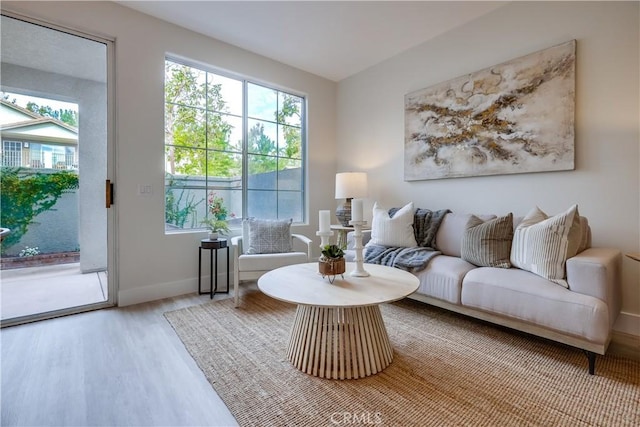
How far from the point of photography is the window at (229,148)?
2996 millimetres

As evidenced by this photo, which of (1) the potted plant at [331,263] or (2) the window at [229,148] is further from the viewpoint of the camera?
(2) the window at [229,148]

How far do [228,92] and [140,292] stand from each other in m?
2.31

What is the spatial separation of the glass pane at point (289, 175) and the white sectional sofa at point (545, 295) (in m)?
2.16

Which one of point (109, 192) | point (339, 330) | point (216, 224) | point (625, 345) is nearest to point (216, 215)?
point (216, 224)

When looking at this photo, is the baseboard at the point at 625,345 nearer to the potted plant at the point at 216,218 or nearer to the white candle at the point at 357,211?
the white candle at the point at 357,211

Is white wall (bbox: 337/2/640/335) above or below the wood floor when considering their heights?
above

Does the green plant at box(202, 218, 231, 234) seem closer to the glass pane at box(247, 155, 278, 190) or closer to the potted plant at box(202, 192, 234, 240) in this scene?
the potted plant at box(202, 192, 234, 240)

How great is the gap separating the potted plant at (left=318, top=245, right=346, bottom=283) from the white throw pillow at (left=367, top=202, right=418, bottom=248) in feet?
3.51

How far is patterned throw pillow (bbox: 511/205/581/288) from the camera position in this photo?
1.76m

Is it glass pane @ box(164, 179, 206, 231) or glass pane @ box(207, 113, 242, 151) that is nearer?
glass pane @ box(164, 179, 206, 231)

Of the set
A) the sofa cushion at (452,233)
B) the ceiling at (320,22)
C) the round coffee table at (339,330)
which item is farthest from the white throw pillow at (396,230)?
the ceiling at (320,22)

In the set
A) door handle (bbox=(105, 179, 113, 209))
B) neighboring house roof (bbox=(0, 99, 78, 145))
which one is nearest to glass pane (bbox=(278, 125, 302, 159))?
door handle (bbox=(105, 179, 113, 209))

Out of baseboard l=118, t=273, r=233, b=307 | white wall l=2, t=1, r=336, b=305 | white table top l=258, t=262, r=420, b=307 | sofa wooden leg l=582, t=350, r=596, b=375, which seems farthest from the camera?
baseboard l=118, t=273, r=233, b=307

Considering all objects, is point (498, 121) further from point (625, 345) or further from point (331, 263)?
point (331, 263)
